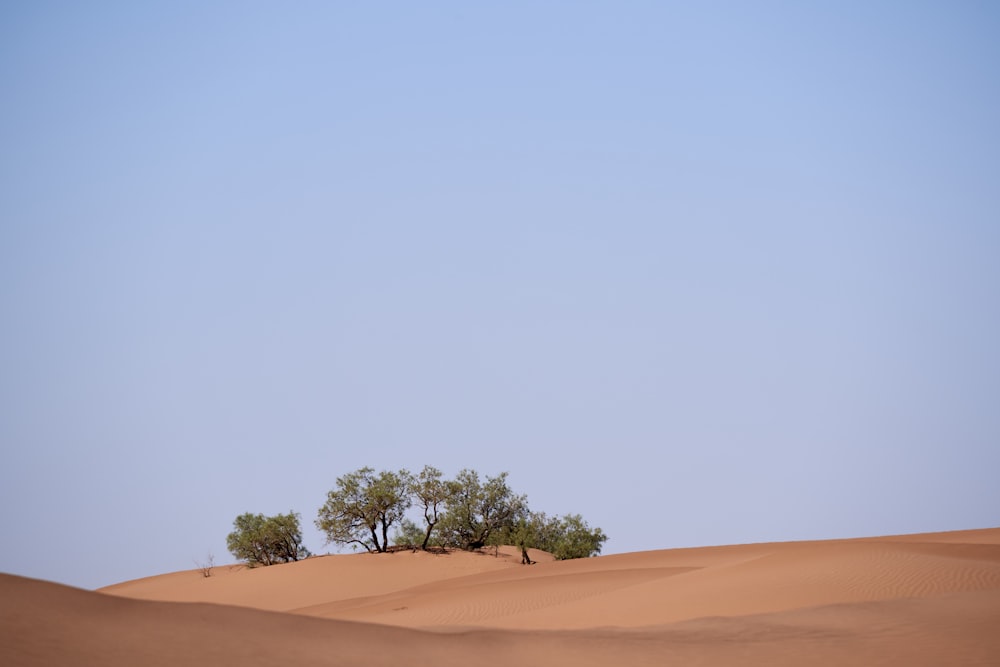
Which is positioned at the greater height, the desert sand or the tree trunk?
the tree trunk

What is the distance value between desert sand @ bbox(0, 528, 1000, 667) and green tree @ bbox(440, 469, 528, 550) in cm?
990

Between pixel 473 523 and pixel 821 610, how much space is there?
2707 centimetres

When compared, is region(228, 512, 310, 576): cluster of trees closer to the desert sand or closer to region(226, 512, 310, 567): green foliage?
region(226, 512, 310, 567): green foliage

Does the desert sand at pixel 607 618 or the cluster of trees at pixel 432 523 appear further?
the cluster of trees at pixel 432 523

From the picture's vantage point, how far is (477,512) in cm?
4278

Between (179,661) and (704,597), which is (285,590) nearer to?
(704,597)

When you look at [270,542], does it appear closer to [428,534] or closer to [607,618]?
[428,534]

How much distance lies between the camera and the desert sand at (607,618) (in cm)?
1014

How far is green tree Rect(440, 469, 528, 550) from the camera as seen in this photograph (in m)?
42.3

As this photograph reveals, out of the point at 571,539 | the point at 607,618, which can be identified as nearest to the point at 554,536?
the point at 571,539

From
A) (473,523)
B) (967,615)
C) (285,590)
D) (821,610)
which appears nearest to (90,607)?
(821,610)

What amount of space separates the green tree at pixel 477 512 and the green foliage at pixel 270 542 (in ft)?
24.2

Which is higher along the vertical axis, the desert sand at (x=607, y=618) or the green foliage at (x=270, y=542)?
the green foliage at (x=270, y=542)

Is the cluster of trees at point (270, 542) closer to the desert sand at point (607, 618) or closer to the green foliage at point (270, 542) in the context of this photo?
the green foliage at point (270, 542)
